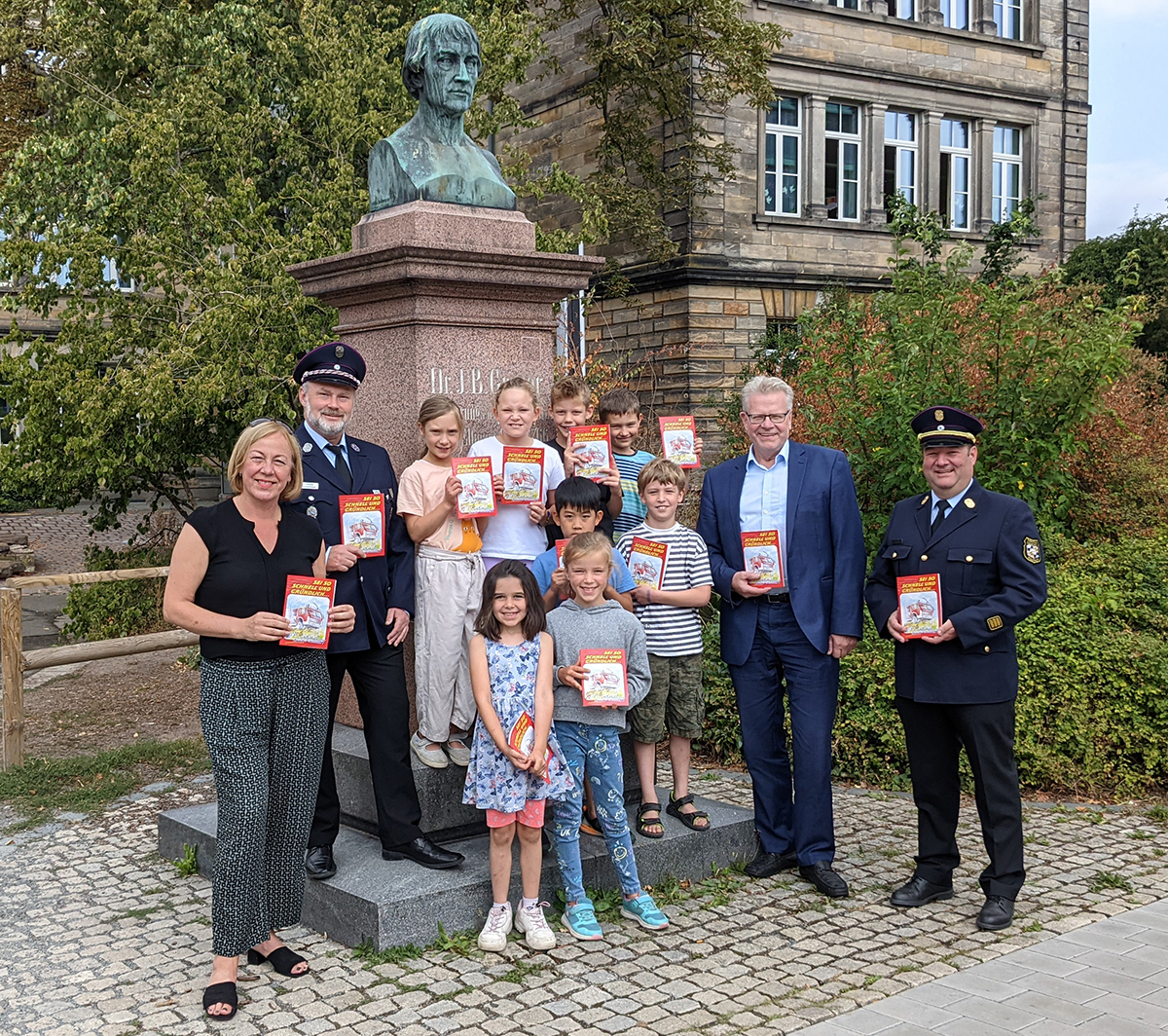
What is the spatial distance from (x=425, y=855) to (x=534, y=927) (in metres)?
0.61

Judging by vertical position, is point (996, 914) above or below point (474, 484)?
below

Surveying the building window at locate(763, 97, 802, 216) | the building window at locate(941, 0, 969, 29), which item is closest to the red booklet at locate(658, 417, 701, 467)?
the building window at locate(763, 97, 802, 216)

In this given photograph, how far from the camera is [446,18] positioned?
6438 millimetres

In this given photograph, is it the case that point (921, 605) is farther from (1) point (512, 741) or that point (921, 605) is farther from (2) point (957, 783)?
(1) point (512, 741)

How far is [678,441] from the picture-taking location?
617cm

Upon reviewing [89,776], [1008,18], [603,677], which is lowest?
[89,776]

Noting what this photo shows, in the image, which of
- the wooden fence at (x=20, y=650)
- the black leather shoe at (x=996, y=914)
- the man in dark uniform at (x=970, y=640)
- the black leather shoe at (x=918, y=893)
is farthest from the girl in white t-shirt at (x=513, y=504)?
the wooden fence at (x=20, y=650)

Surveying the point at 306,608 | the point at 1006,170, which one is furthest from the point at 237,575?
the point at 1006,170

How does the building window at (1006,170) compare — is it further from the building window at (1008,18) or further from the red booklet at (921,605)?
the red booklet at (921,605)

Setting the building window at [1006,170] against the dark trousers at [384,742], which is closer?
the dark trousers at [384,742]

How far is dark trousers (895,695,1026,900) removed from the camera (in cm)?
552

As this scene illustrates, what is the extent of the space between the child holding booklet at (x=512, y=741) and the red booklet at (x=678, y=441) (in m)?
1.22

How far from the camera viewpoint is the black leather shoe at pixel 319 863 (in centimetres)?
538

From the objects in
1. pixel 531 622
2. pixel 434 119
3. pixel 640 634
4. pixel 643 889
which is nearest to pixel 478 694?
pixel 531 622
